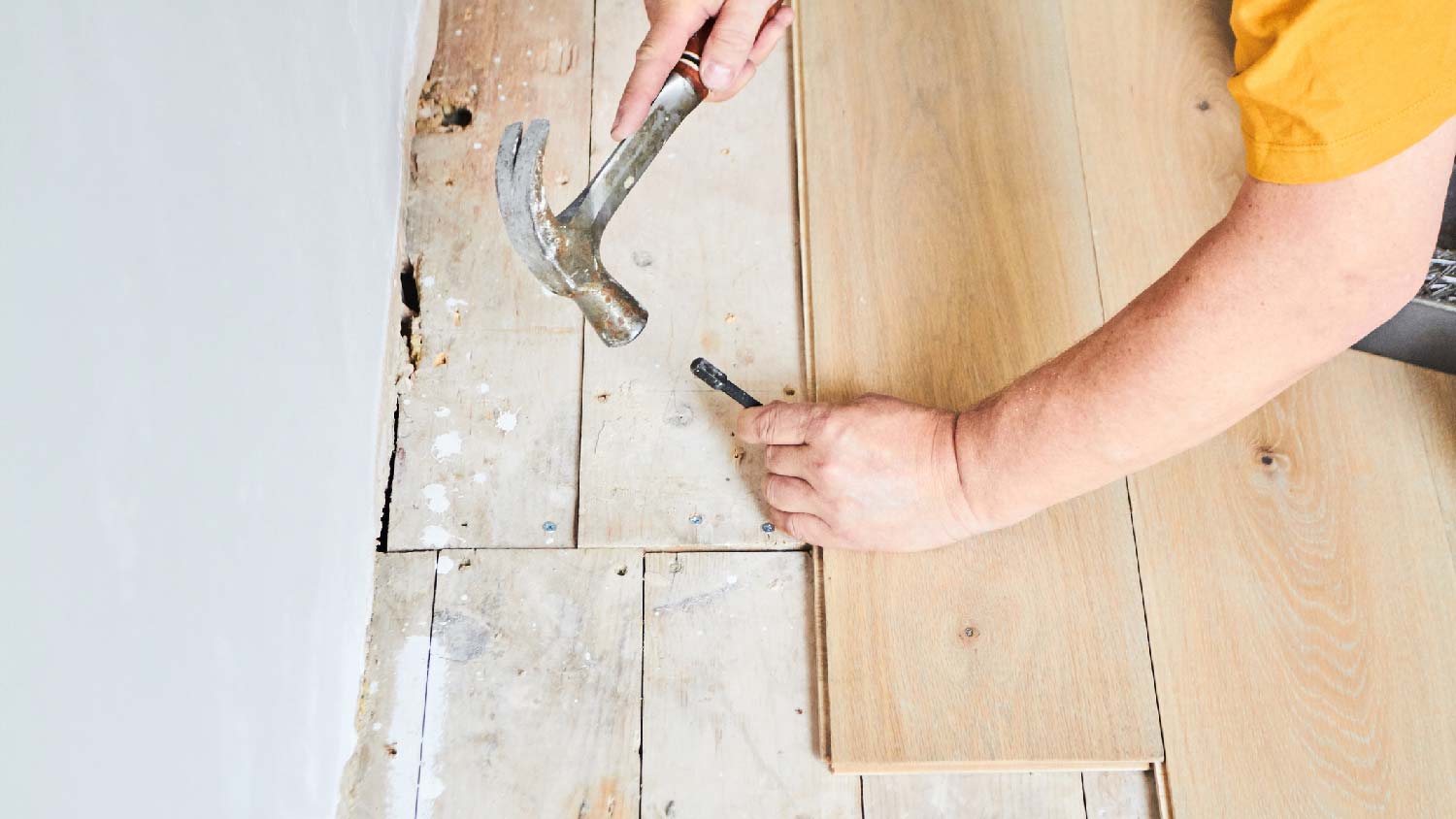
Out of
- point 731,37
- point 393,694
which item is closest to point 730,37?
point 731,37

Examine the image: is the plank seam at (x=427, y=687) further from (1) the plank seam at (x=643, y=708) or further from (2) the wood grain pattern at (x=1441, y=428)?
(2) the wood grain pattern at (x=1441, y=428)

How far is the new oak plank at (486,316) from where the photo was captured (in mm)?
1417

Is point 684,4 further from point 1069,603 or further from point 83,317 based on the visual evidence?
point 1069,603

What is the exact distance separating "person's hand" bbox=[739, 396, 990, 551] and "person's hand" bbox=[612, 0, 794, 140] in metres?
0.42

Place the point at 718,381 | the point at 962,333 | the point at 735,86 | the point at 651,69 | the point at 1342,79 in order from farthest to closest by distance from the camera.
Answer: the point at 962,333
the point at 718,381
the point at 735,86
the point at 651,69
the point at 1342,79

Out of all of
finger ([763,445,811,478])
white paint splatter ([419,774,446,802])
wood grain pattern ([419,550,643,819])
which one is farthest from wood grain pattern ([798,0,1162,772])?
white paint splatter ([419,774,446,802])

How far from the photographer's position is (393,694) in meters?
1.32

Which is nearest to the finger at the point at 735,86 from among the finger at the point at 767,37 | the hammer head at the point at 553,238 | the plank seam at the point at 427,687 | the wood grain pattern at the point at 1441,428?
the finger at the point at 767,37

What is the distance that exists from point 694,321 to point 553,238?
1.52ft

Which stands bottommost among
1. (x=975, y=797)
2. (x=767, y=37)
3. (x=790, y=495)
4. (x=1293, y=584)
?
(x=975, y=797)

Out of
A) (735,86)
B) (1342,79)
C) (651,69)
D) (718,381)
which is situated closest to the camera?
(1342,79)

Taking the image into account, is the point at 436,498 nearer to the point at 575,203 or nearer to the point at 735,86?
the point at 575,203

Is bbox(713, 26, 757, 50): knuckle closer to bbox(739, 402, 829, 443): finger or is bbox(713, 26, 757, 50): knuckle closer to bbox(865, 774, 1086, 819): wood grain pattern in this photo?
bbox(739, 402, 829, 443): finger

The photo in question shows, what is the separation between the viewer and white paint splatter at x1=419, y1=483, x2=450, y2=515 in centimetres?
141
